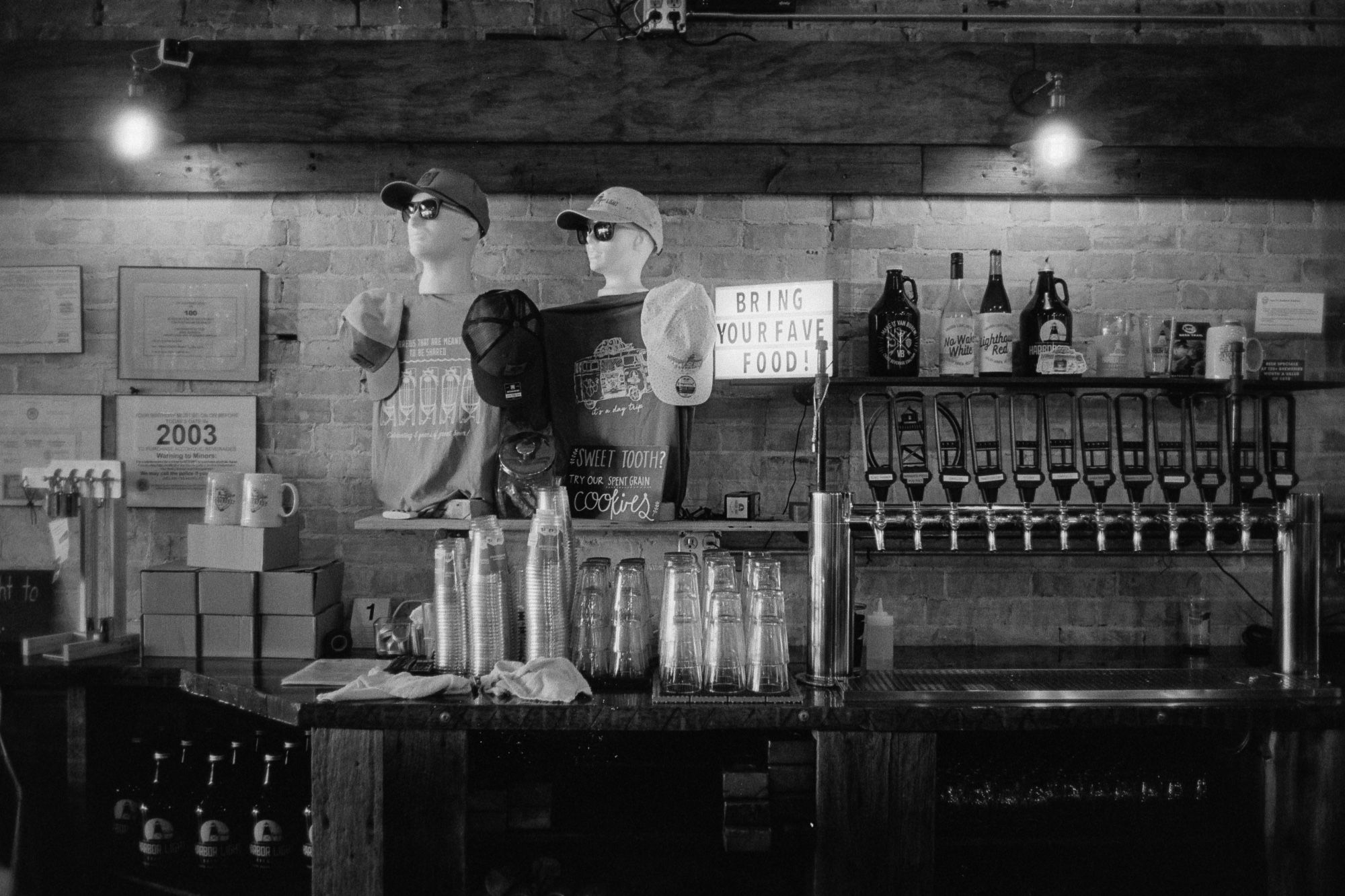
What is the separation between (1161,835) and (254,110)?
335cm

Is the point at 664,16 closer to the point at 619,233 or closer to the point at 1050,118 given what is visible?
the point at 619,233

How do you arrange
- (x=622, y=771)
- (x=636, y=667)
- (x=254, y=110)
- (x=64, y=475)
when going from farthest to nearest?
(x=254, y=110), (x=64, y=475), (x=622, y=771), (x=636, y=667)

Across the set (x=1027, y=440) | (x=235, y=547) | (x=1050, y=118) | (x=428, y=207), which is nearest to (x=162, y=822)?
(x=235, y=547)

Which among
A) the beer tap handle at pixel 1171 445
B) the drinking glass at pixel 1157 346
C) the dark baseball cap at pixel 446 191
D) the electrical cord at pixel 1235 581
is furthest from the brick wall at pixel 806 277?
the beer tap handle at pixel 1171 445

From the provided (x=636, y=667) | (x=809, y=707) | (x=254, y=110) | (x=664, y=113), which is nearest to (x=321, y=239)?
(x=254, y=110)

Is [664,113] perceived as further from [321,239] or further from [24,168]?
[24,168]

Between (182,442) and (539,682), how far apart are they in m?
1.62

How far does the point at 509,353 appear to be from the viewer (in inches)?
88.8

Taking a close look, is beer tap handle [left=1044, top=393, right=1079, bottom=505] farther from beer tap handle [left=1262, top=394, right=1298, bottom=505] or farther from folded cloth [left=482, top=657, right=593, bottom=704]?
folded cloth [left=482, top=657, right=593, bottom=704]

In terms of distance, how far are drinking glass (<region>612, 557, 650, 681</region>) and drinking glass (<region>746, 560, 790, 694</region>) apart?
10.9 inches

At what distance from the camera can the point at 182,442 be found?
2.68 metres

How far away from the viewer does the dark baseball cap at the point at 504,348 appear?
7.39ft

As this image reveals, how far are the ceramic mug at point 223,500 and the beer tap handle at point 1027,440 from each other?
217cm

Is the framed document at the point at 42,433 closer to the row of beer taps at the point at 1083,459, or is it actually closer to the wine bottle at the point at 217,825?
the wine bottle at the point at 217,825
